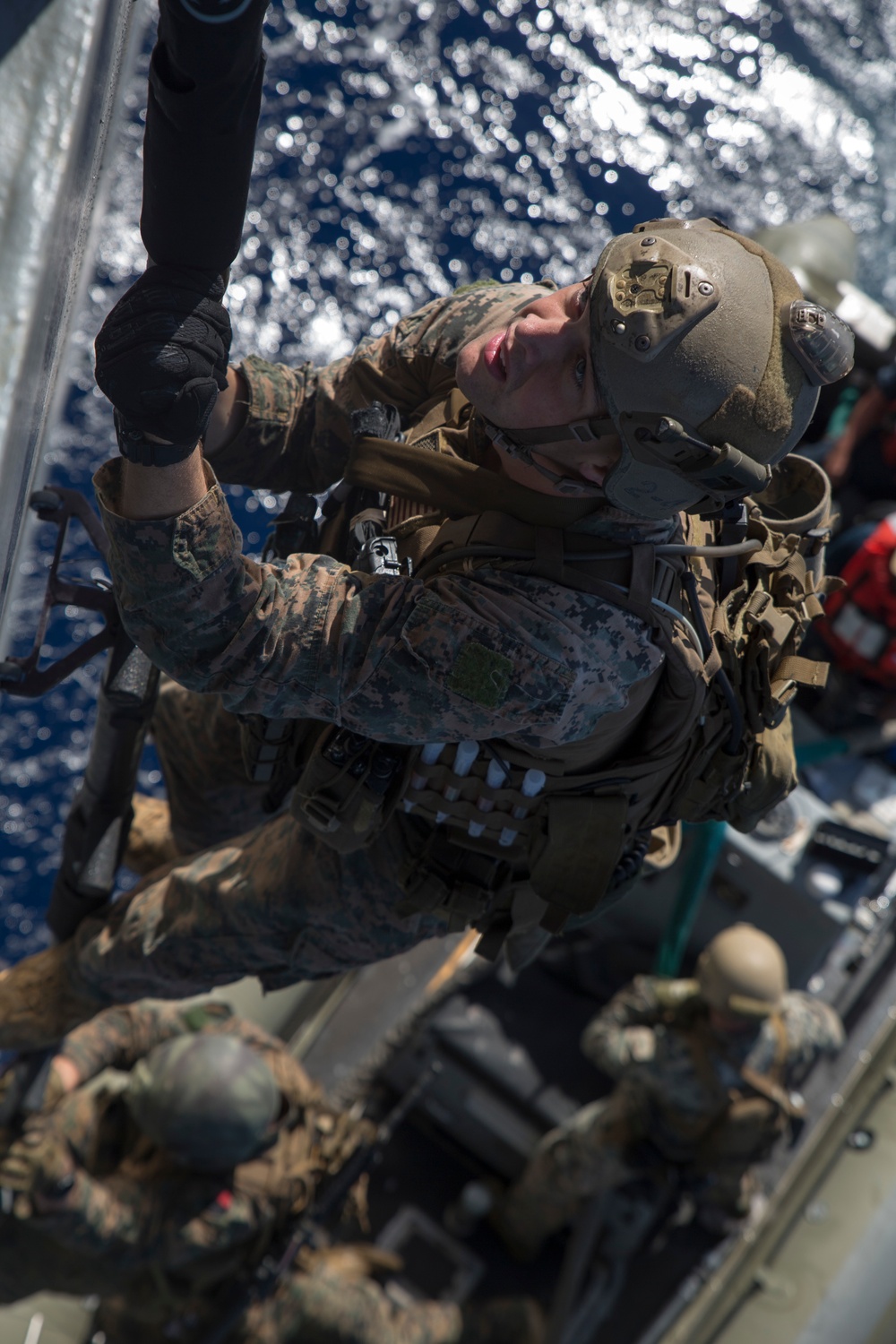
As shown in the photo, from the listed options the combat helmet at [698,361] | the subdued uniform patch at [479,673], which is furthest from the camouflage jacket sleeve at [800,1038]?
the combat helmet at [698,361]

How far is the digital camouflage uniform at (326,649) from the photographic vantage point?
2596mm

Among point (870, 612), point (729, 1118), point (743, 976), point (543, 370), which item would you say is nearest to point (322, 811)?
point (543, 370)

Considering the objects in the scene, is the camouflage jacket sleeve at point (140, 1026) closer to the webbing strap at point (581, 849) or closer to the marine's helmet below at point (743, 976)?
the marine's helmet below at point (743, 976)

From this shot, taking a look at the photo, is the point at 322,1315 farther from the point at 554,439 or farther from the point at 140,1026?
the point at 554,439

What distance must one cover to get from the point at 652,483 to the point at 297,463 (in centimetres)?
132

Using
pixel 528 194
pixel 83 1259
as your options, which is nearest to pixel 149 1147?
pixel 83 1259

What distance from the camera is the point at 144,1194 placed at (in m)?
5.59

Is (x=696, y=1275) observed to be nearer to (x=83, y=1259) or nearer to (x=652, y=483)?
(x=83, y=1259)

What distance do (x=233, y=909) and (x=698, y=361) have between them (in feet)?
7.50

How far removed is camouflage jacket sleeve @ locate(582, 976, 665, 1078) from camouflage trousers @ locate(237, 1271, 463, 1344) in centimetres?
181

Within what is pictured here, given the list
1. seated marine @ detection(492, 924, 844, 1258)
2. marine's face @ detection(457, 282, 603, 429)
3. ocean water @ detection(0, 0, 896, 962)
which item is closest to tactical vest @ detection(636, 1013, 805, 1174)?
seated marine @ detection(492, 924, 844, 1258)

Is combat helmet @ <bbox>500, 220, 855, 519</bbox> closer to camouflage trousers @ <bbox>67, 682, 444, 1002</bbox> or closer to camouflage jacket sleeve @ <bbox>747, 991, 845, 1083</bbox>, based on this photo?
camouflage trousers @ <bbox>67, 682, 444, 1002</bbox>

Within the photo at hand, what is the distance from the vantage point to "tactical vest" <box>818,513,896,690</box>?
7.62 metres

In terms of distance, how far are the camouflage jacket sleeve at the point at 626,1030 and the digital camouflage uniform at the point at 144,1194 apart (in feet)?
4.87
